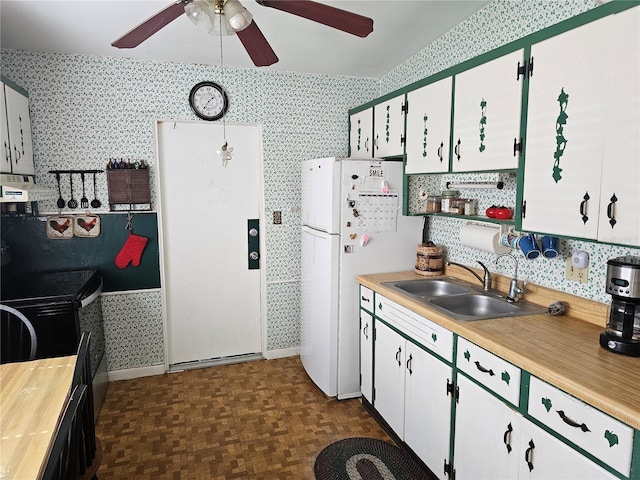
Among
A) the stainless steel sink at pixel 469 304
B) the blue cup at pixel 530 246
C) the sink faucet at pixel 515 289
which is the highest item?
the blue cup at pixel 530 246

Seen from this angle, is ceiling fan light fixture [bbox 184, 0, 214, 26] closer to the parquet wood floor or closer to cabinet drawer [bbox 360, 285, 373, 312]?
cabinet drawer [bbox 360, 285, 373, 312]

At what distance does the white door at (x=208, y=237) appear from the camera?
348 centimetres

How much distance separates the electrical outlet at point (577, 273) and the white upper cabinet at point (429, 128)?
82 cm

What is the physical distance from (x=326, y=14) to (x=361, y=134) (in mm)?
1987

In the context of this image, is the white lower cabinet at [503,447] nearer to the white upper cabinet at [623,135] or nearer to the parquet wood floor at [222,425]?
the white upper cabinet at [623,135]

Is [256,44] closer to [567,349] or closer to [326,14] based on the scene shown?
[326,14]

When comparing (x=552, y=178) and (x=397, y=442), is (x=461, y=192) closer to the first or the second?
(x=552, y=178)

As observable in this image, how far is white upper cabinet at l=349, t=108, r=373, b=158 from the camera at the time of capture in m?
3.37

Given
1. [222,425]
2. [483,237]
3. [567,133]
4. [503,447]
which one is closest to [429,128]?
[483,237]

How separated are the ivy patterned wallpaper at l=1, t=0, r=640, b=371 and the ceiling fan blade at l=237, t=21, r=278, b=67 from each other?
1.39 m

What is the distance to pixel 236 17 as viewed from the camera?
4.75 ft

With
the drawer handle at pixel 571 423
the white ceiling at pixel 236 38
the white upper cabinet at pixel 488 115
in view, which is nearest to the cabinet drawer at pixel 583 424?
the drawer handle at pixel 571 423

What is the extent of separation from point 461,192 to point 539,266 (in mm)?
773

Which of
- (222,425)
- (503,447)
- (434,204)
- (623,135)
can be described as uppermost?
(623,135)
